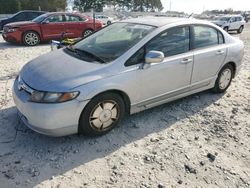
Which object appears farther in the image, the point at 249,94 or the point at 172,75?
the point at 249,94

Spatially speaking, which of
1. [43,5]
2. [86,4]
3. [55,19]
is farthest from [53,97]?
[86,4]

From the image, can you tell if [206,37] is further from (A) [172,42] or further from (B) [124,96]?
Answer: (B) [124,96]

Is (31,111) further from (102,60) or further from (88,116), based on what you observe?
(102,60)

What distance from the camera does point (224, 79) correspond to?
5273mm

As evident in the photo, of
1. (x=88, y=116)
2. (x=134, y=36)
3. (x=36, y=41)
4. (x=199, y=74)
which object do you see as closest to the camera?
(x=88, y=116)

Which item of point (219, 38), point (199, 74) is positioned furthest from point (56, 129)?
point (219, 38)

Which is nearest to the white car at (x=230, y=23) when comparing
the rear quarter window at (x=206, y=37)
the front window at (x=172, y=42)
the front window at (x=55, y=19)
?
the front window at (x=55, y=19)

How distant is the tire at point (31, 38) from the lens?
446 inches

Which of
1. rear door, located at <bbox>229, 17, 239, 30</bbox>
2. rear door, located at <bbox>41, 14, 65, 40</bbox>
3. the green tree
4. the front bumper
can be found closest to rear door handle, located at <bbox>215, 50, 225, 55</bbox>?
the front bumper

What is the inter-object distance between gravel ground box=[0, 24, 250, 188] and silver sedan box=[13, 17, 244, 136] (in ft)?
0.92

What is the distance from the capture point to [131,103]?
3865 mm

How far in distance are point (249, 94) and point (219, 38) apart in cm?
139

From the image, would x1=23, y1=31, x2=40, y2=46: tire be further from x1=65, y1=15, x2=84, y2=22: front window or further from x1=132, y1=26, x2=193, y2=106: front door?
x1=132, y1=26, x2=193, y2=106: front door

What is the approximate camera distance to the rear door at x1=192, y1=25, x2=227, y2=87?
4.51 metres
